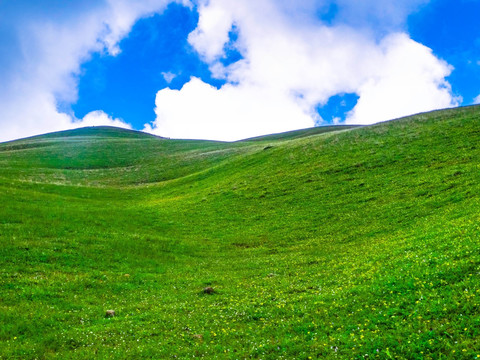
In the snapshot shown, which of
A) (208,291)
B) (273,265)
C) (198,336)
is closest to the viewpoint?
(198,336)

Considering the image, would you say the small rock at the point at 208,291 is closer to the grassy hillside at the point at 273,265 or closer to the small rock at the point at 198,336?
the grassy hillside at the point at 273,265

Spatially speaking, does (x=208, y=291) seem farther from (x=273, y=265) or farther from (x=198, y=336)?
(x=273, y=265)

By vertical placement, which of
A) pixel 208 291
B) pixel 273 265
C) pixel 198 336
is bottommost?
pixel 273 265

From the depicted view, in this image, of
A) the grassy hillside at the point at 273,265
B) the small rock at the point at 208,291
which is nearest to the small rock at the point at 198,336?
the grassy hillside at the point at 273,265

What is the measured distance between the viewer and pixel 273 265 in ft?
80.3

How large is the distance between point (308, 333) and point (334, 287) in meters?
5.19

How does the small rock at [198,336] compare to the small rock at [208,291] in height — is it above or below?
above

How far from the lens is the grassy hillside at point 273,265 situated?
1222cm

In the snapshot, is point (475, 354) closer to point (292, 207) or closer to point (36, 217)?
point (292, 207)

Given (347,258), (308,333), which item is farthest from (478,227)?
(308,333)

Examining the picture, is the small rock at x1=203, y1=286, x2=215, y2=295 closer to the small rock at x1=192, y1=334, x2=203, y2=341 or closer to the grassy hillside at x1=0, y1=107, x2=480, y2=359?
the grassy hillside at x1=0, y1=107, x2=480, y2=359

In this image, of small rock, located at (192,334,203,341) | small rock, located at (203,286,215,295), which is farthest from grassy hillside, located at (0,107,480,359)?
small rock, located at (203,286,215,295)

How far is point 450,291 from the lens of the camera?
12.7 metres

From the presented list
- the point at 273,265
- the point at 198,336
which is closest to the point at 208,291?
the point at 198,336
